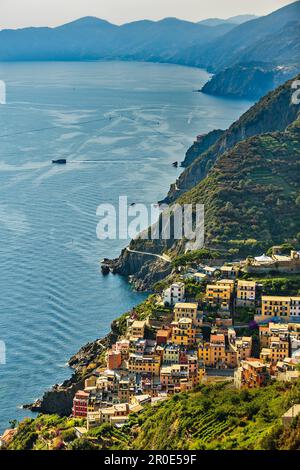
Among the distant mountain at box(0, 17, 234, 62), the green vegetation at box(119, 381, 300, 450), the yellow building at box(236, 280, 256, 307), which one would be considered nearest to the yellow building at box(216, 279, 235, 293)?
the yellow building at box(236, 280, 256, 307)

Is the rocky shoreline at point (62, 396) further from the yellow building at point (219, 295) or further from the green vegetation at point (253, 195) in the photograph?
the green vegetation at point (253, 195)

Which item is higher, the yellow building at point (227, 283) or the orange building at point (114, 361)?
the yellow building at point (227, 283)

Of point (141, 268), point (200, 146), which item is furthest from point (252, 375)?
point (200, 146)

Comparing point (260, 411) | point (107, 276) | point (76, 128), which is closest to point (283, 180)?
point (107, 276)

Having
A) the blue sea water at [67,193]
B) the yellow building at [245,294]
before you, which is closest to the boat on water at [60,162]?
the blue sea water at [67,193]

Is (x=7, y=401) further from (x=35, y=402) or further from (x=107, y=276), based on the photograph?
(x=107, y=276)

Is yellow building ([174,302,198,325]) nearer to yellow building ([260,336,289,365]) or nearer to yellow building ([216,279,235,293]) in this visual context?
yellow building ([216,279,235,293])
